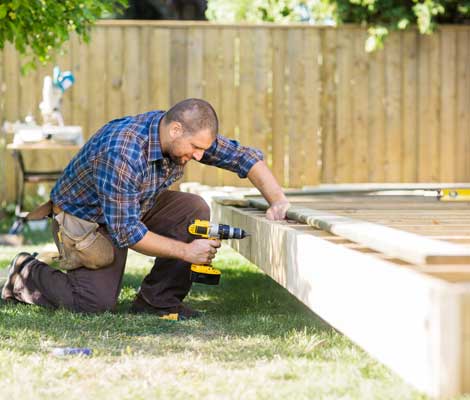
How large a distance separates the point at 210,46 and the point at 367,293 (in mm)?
7513

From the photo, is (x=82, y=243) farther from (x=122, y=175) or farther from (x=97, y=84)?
(x=97, y=84)

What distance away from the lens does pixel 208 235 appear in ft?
13.8

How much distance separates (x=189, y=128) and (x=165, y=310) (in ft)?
3.28

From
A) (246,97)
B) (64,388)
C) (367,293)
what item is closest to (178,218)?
(64,388)

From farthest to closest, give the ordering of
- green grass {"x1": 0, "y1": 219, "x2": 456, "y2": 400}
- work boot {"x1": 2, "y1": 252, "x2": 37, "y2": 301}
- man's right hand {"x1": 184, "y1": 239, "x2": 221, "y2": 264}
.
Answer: work boot {"x1": 2, "y1": 252, "x2": 37, "y2": 301}
man's right hand {"x1": 184, "y1": 239, "x2": 221, "y2": 264}
green grass {"x1": 0, "y1": 219, "x2": 456, "y2": 400}

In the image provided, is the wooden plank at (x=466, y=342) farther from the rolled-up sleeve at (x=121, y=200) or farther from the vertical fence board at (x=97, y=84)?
the vertical fence board at (x=97, y=84)

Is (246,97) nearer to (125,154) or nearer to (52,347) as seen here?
(125,154)

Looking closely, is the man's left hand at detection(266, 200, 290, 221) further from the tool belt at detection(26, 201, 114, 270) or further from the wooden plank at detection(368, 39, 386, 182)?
the wooden plank at detection(368, 39, 386, 182)

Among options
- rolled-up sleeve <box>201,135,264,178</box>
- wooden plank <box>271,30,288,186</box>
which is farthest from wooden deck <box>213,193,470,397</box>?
wooden plank <box>271,30,288,186</box>

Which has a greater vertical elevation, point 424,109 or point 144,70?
point 144,70

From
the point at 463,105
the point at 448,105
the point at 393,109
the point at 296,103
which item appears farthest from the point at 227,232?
the point at 463,105

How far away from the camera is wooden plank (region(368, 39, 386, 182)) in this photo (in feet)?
32.4

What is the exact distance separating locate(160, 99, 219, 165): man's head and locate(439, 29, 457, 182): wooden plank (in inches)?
256

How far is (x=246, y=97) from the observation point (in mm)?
9766
